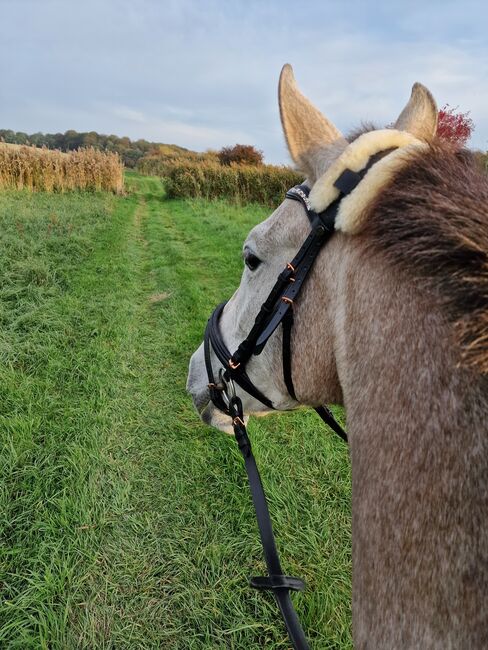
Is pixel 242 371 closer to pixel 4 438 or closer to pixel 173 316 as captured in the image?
pixel 4 438

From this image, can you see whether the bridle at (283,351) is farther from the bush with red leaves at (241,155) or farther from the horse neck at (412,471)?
the bush with red leaves at (241,155)

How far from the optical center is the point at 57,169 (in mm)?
15773

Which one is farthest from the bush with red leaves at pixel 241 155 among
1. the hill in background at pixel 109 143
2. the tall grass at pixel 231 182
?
the hill in background at pixel 109 143

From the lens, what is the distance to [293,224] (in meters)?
1.35

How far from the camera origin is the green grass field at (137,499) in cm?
218

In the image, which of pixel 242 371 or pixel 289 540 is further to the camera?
pixel 289 540

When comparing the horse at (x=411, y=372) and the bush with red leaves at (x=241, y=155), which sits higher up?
the bush with red leaves at (x=241, y=155)

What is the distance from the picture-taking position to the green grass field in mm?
2176

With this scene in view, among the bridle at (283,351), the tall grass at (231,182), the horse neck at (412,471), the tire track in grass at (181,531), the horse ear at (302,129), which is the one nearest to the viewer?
the horse neck at (412,471)

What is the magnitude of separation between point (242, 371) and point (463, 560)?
102 cm

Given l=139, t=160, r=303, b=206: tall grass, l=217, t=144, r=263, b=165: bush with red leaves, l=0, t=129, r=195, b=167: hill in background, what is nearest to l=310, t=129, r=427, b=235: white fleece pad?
l=139, t=160, r=303, b=206: tall grass

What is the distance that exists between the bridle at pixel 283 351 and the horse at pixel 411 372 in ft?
0.12

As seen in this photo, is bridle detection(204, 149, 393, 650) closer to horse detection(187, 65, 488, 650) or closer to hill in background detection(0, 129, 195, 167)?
horse detection(187, 65, 488, 650)

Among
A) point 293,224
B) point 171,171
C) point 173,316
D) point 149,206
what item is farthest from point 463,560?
point 171,171
